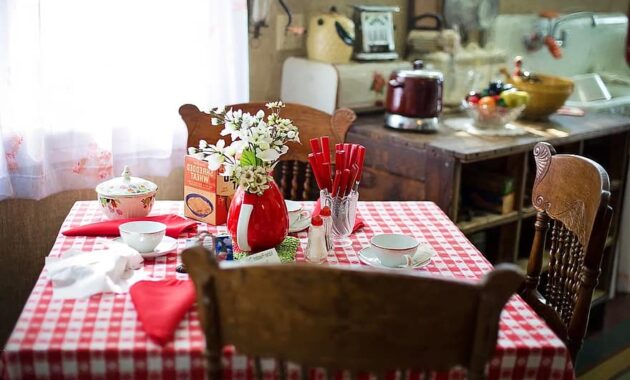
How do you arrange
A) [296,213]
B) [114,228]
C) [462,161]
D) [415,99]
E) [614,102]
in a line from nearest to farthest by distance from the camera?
[114,228] → [296,213] → [462,161] → [415,99] → [614,102]

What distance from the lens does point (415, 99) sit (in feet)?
8.32

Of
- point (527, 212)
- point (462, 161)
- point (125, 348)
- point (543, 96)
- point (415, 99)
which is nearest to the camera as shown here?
point (125, 348)

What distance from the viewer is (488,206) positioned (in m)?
2.63

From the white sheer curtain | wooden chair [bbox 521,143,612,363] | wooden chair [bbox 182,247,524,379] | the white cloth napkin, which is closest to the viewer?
wooden chair [bbox 182,247,524,379]

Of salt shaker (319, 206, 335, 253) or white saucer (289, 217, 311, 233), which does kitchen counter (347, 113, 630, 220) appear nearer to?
white saucer (289, 217, 311, 233)

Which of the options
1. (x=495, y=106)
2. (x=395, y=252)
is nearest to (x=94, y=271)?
(x=395, y=252)

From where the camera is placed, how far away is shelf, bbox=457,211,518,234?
97.5 inches

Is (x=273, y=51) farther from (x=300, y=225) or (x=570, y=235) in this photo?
(x=570, y=235)

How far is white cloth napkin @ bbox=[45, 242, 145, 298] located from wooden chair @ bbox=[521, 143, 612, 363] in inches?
36.4

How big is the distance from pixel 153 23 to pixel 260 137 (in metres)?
0.94

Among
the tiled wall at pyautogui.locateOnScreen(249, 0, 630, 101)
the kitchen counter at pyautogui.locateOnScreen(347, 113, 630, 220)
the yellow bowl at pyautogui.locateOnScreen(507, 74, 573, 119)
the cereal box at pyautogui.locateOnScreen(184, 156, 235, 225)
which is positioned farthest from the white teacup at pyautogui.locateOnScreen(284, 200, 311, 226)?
the yellow bowl at pyautogui.locateOnScreen(507, 74, 573, 119)

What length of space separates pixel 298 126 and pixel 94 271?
91 centimetres

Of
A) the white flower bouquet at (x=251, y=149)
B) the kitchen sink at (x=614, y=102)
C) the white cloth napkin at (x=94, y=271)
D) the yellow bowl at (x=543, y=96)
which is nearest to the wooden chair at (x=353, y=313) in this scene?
the white cloth napkin at (x=94, y=271)

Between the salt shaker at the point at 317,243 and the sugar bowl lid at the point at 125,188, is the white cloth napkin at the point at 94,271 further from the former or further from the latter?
the salt shaker at the point at 317,243
